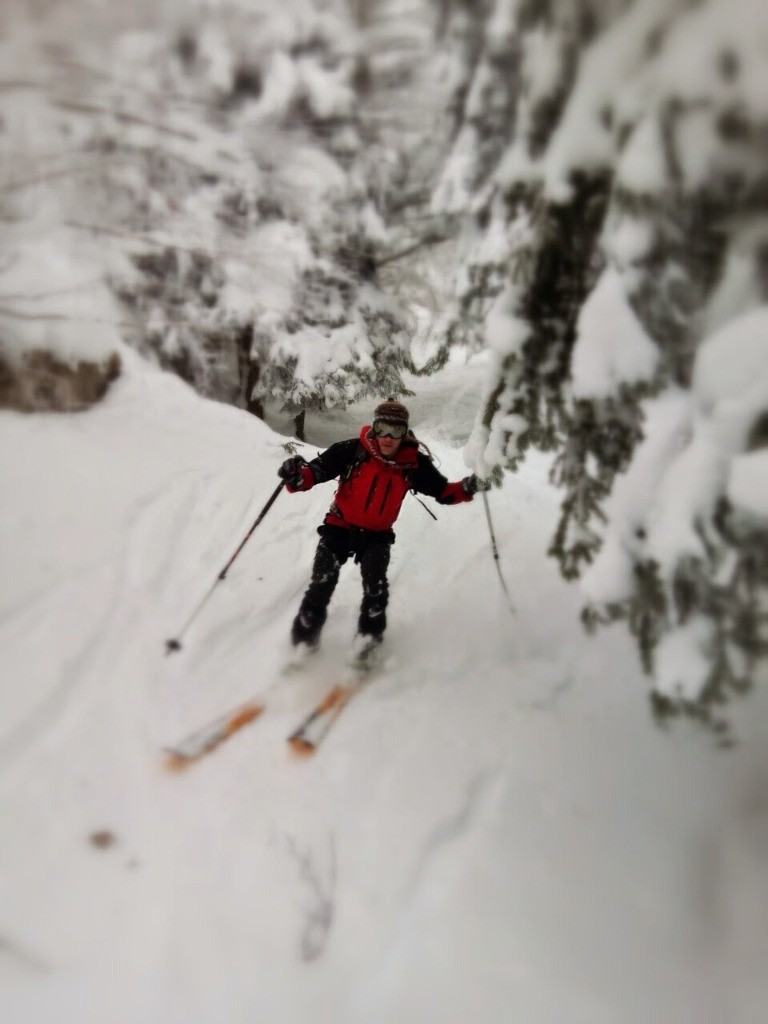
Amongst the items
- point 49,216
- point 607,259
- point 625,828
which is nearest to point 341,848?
point 625,828

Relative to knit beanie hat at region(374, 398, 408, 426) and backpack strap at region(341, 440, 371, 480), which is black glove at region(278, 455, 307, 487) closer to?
backpack strap at region(341, 440, 371, 480)

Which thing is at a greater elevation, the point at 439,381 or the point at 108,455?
the point at 439,381

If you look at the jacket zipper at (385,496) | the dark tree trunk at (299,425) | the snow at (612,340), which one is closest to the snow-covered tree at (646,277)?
the snow at (612,340)

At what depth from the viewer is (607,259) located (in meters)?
2.49

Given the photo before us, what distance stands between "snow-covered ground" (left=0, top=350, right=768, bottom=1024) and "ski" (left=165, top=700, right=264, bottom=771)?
67 millimetres

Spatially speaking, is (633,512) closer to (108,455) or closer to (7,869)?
(7,869)

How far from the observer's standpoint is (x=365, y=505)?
13.7 feet

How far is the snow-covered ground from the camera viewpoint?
2.24m

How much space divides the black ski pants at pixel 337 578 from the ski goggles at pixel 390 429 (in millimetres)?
816

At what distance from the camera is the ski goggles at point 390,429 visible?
3.89 m

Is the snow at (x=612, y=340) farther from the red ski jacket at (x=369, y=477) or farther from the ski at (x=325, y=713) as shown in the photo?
the ski at (x=325, y=713)

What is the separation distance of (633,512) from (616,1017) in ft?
6.92

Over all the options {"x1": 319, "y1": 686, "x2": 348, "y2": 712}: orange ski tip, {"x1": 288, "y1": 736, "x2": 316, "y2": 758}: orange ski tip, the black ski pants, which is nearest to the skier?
the black ski pants

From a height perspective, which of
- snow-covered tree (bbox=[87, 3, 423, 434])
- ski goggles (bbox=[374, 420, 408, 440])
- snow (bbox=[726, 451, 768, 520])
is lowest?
snow (bbox=[726, 451, 768, 520])
